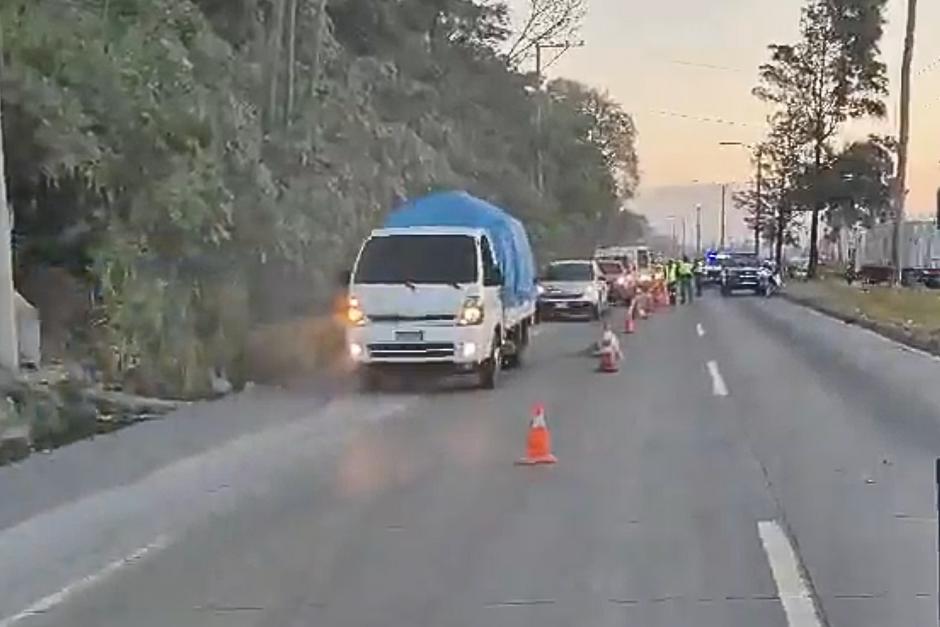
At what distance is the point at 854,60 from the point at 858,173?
224 inches

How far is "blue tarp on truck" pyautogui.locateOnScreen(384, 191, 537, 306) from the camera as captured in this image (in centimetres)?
2698

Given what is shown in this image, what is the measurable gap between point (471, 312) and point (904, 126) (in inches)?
1195

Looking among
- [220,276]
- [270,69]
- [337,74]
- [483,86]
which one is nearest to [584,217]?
[483,86]

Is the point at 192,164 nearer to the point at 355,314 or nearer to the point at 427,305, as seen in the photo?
the point at 355,314

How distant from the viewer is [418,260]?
75.4ft

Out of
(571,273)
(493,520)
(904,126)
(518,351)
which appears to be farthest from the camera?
(904,126)

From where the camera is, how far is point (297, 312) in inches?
1283

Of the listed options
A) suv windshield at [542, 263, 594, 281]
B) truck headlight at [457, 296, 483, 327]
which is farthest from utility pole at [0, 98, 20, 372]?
suv windshield at [542, 263, 594, 281]

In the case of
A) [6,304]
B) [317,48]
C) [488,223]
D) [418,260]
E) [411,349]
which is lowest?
[411,349]

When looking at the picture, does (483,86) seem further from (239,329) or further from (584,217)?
(239,329)

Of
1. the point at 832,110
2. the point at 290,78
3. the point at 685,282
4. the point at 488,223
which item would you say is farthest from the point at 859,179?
the point at 488,223

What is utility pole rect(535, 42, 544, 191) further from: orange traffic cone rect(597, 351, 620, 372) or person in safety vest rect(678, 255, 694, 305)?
orange traffic cone rect(597, 351, 620, 372)

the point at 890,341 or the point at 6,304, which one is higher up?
the point at 6,304

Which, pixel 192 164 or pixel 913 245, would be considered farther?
pixel 913 245
